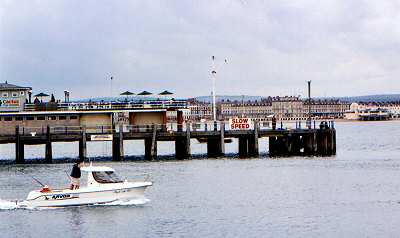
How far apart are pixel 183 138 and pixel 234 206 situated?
3426cm

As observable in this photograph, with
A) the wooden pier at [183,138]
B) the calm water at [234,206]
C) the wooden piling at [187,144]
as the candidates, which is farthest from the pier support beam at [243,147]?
the calm water at [234,206]

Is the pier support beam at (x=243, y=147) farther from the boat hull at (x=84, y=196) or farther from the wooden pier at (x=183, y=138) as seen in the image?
the boat hull at (x=84, y=196)

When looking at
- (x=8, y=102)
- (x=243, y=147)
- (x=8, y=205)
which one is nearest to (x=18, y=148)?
(x=8, y=102)

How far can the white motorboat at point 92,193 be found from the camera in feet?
162

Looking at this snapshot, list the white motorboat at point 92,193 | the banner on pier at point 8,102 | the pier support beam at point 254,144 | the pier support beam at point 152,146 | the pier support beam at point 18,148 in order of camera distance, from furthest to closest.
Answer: the banner on pier at point 8,102
the pier support beam at point 254,144
the pier support beam at point 152,146
the pier support beam at point 18,148
the white motorboat at point 92,193

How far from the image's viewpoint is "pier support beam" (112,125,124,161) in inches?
3184

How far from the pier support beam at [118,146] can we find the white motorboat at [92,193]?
3043 cm

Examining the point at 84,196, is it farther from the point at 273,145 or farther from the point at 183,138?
the point at 273,145

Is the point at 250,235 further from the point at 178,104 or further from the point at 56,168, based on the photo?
the point at 178,104

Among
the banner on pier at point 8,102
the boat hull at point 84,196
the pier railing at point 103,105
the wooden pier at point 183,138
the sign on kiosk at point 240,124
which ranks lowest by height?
the boat hull at point 84,196

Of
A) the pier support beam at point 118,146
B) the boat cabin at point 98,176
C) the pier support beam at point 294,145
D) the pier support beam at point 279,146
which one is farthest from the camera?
the pier support beam at point 294,145

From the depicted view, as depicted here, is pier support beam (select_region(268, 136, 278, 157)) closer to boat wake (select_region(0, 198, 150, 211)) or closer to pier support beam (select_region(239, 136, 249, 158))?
pier support beam (select_region(239, 136, 249, 158))

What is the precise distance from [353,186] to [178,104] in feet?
105

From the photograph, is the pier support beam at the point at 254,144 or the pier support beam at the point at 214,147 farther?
the pier support beam at the point at 214,147
